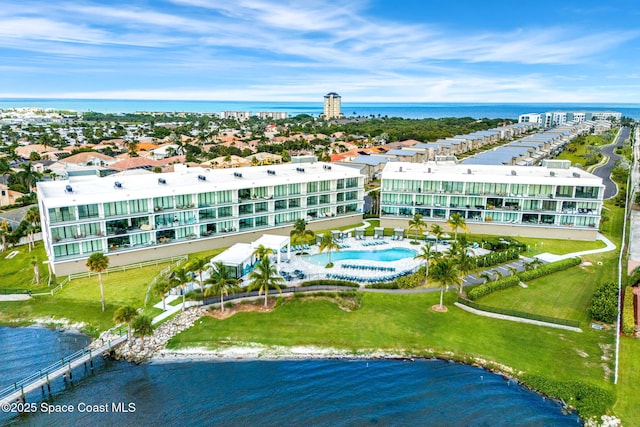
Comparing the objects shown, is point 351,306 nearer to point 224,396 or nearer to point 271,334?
point 271,334

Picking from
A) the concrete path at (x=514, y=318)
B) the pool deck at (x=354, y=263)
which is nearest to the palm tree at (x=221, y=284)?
the pool deck at (x=354, y=263)

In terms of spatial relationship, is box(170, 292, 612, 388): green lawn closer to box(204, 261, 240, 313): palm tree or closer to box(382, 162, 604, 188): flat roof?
box(204, 261, 240, 313): palm tree

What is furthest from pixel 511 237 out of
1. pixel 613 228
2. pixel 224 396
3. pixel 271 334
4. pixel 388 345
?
pixel 224 396

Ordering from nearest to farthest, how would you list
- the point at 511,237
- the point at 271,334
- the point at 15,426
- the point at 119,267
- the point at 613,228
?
the point at 15,426
the point at 271,334
the point at 119,267
the point at 511,237
the point at 613,228

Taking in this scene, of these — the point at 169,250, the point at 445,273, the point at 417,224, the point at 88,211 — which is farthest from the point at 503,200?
the point at 88,211

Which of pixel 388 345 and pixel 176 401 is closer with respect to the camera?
pixel 176 401

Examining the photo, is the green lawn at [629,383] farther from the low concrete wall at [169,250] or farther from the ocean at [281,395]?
the low concrete wall at [169,250]
